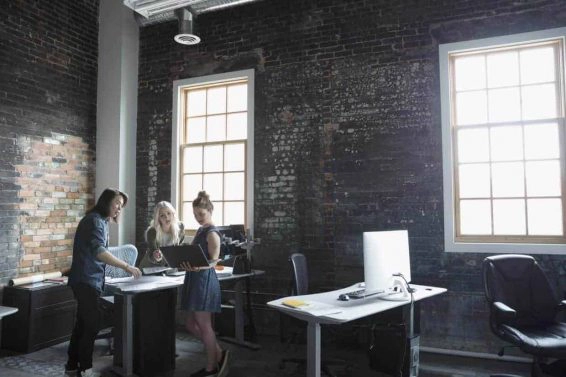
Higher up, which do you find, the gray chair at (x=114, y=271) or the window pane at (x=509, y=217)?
the window pane at (x=509, y=217)

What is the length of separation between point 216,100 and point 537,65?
3629 millimetres

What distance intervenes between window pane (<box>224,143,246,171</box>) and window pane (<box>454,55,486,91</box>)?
2.57m

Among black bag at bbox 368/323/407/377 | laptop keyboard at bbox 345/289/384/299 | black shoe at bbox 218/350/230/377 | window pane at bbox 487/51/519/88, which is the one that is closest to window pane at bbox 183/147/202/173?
black shoe at bbox 218/350/230/377

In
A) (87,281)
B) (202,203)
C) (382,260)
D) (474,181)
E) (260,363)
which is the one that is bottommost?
(260,363)

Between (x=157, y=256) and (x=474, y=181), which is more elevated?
(x=474, y=181)

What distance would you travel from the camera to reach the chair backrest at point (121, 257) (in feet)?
16.8

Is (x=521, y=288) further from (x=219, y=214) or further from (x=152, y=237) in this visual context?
(x=152, y=237)

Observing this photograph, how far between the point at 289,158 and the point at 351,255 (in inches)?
51.4

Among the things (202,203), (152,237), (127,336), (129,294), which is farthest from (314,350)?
(152,237)

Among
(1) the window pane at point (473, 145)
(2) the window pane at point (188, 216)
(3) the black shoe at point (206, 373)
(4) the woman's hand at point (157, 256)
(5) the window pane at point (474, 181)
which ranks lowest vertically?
(3) the black shoe at point (206, 373)

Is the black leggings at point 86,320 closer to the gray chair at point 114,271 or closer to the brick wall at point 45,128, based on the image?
the gray chair at point 114,271

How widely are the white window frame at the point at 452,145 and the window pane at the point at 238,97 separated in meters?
2.33

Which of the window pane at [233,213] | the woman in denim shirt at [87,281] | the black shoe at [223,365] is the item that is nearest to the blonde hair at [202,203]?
the woman in denim shirt at [87,281]

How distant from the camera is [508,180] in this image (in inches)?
182
